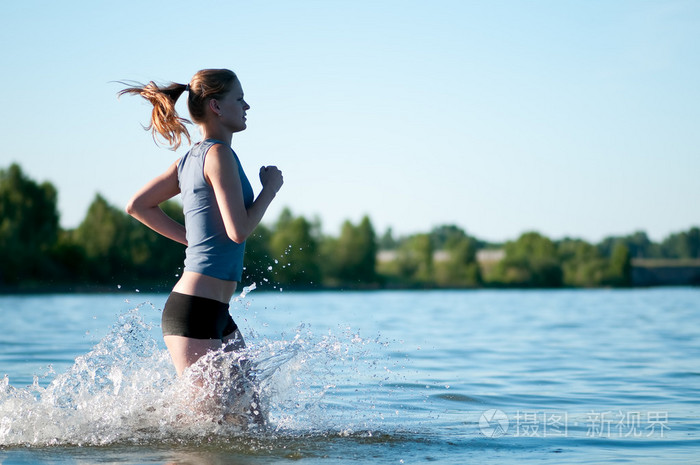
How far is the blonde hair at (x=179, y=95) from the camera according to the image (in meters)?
4.46

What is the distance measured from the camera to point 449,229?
19425 centimetres

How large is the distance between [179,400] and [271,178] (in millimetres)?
A: 1384

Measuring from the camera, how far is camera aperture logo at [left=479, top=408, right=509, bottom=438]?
574 cm

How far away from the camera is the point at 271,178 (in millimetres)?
4500

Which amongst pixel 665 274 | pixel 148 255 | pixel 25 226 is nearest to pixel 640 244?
pixel 665 274

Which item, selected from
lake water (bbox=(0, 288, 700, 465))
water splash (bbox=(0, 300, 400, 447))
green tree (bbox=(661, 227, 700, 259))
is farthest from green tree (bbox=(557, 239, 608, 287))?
water splash (bbox=(0, 300, 400, 447))

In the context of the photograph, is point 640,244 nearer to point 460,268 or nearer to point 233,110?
point 460,268

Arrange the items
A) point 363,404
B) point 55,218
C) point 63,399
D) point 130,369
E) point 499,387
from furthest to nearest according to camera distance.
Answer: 1. point 55,218
2. point 499,387
3. point 363,404
4. point 130,369
5. point 63,399

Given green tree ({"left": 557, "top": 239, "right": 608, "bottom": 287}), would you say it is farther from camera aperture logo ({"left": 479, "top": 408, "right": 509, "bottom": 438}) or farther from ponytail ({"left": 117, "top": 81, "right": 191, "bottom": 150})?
ponytail ({"left": 117, "top": 81, "right": 191, "bottom": 150})

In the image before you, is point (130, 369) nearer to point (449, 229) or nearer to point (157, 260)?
point (157, 260)

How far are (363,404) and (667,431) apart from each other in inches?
99.1

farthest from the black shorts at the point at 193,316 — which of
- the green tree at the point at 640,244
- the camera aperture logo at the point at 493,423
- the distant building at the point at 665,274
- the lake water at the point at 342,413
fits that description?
the green tree at the point at 640,244

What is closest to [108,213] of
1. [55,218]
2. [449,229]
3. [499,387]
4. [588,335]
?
[55,218]

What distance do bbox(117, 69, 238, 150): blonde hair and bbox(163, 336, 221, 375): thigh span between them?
1.18 meters
